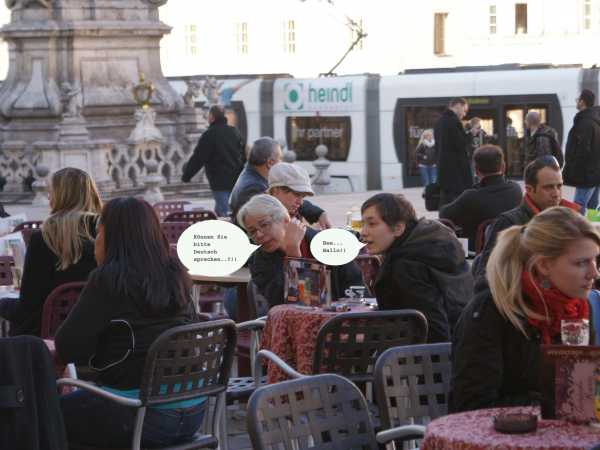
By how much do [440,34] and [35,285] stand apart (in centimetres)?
4766

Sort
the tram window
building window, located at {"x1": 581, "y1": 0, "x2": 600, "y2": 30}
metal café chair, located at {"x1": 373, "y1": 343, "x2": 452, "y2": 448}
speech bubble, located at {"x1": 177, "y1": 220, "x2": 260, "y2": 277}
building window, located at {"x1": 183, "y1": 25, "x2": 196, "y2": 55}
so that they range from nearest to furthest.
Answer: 1. metal café chair, located at {"x1": 373, "y1": 343, "x2": 452, "y2": 448}
2. speech bubble, located at {"x1": 177, "y1": 220, "x2": 260, "y2": 277}
3. the tram window
4. building window, located at {"x1": 581, "y1": 0, "x2": 600, "y2": 30}
5. building window, located at {"x1": 183, "y1": 25, "x2": 196, "y2": 55}

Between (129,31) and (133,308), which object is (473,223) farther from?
(129,31)

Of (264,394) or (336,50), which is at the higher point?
(336,50)

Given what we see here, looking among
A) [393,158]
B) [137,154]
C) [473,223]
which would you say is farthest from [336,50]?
[473,223]

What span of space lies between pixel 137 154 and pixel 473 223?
11.0m

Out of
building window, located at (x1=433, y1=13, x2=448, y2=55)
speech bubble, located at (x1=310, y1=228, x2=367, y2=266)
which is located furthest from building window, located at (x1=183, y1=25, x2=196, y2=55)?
speech bubble, located at (x1=310, y1=228, x2=367, y2=266)

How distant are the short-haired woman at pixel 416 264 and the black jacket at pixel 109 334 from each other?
1.10 meters

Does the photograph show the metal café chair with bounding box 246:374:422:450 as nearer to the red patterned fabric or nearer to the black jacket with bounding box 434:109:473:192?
the red patterned fabric

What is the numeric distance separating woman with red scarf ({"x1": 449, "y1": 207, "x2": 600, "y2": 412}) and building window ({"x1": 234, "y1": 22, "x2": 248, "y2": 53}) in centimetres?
4957

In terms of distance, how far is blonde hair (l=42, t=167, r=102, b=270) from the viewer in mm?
5305

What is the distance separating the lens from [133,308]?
400 cm

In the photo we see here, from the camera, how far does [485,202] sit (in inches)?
312

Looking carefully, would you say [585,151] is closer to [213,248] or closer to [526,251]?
[213,248]

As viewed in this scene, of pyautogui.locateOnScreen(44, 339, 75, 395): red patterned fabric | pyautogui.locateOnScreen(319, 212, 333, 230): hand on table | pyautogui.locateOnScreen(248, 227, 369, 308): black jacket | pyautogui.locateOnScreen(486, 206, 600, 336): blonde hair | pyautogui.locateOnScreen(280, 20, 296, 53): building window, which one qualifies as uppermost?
pyautogui.locateOnScreen(280, 20, 296, 53): building window
